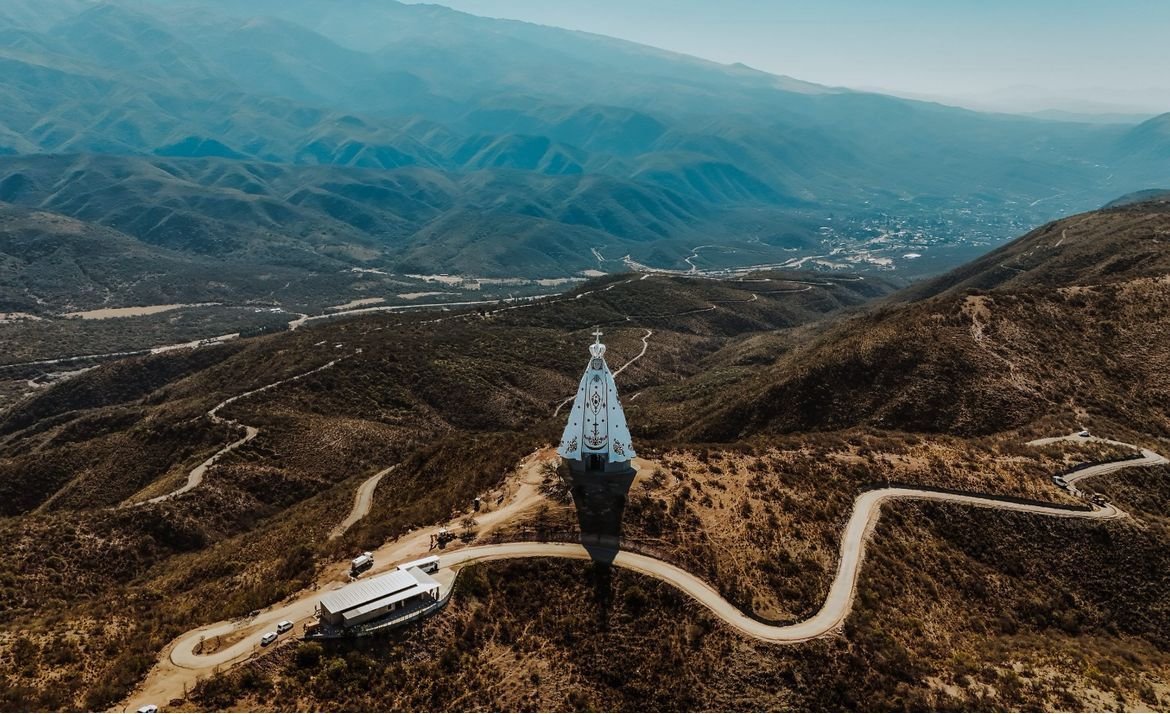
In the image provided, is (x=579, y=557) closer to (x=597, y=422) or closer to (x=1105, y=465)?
(x=597, y=422)

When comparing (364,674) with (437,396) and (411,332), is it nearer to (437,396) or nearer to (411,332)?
(437,396)

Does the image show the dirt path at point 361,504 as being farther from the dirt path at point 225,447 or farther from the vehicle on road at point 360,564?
the dirt path at point 225,447

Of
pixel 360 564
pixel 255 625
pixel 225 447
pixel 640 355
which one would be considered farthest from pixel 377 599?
pixel 640 355

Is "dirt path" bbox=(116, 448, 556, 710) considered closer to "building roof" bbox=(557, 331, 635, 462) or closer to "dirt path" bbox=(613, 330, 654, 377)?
Answer: "building roof" bbox=(557, 331, 635, 462)

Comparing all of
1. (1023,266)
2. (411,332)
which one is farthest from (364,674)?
(1023,266)

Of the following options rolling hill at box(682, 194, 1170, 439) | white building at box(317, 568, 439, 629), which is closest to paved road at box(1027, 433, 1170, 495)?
rolling hill at box(682, 194, 1170, 439)
